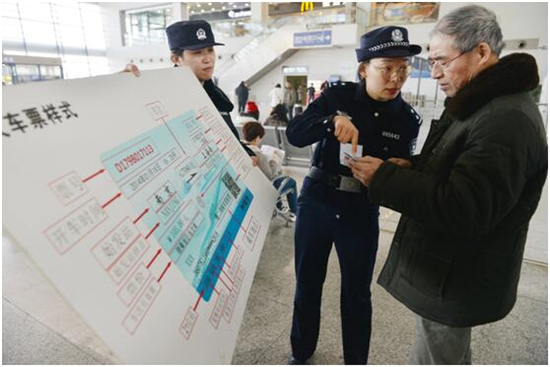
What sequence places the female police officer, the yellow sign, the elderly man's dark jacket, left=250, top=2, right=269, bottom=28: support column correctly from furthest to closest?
left=250, top=2, right=269, bottom=28: support column, the yellow sign, the female police officer, the elderly man's dark jacket

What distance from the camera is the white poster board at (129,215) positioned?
565 millimetres

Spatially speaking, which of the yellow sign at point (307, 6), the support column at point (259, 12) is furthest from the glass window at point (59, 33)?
the yellow sign at point (307, 6)

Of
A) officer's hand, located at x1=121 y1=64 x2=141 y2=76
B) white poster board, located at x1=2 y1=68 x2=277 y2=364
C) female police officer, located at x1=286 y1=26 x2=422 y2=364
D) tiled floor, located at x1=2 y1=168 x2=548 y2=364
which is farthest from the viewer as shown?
tiled floor, located at x1=2 y1=168 x2=548 y2=364

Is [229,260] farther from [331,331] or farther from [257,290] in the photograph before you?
[257,290]

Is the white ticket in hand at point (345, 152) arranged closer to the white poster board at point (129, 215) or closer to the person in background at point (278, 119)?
the white poster board at point (129, 215)

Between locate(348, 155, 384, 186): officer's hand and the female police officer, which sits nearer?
locate(348, 155, 384, 186): officer's hand

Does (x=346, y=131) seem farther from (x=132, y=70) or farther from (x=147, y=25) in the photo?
(x=147, y=25)

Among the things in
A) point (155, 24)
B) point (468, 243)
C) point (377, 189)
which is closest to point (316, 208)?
point (377, 189)

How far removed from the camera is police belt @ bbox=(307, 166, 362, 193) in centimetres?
149

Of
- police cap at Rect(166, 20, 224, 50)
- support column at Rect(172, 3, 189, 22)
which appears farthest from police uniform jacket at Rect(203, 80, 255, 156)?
support column at Rect(172, 3, 189, 22)

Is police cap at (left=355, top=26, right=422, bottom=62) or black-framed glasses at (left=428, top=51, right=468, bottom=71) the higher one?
police cap at (left=355, top=26, right=422, bottom=62)

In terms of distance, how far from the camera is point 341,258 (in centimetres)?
157

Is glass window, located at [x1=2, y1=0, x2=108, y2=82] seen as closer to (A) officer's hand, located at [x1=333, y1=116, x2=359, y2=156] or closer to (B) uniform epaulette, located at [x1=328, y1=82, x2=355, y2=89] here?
(B) uniform epaulette, located at [x1=328, y1=82, x2=355, y2=89]

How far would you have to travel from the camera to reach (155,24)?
17.8 meters
